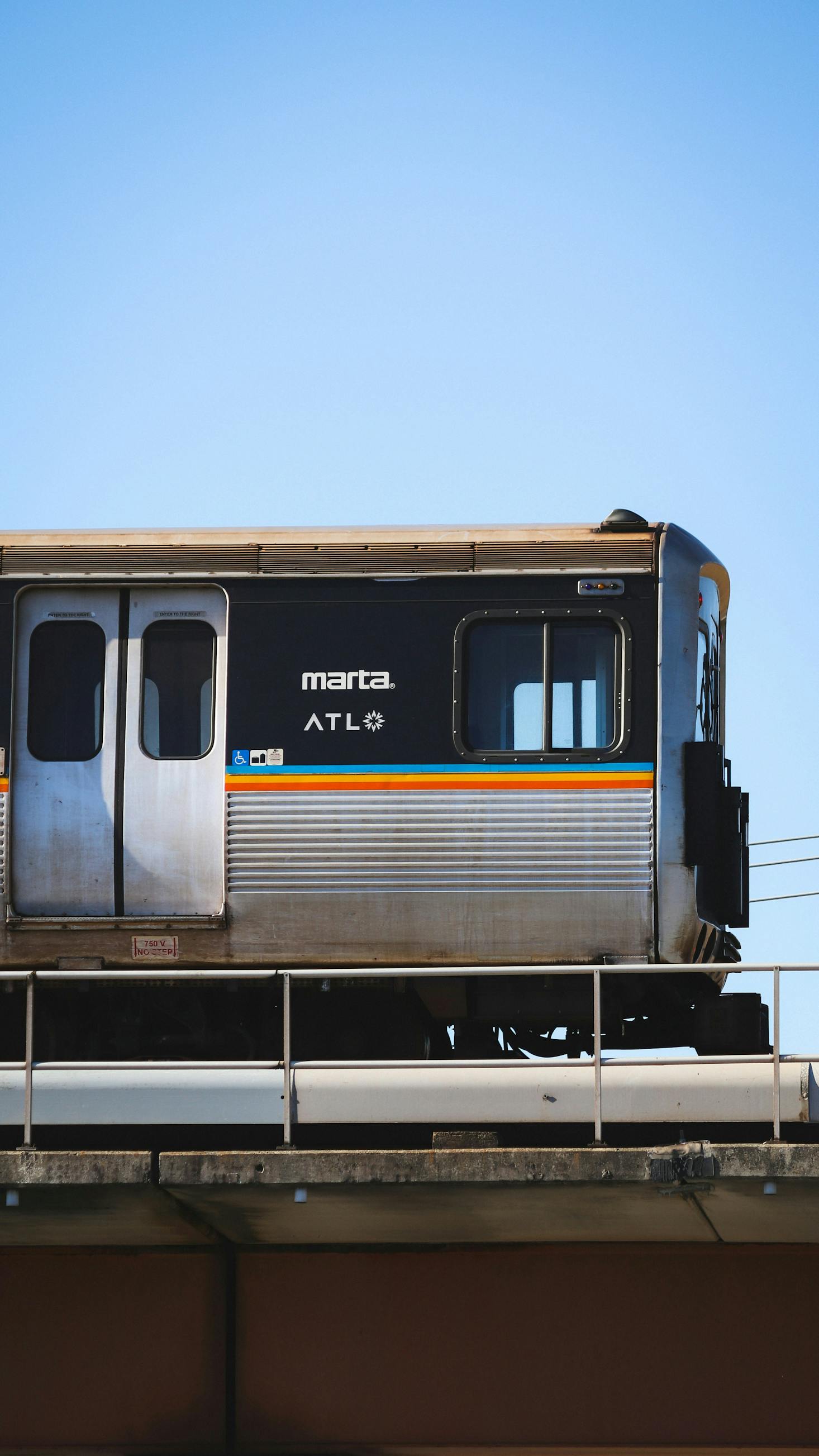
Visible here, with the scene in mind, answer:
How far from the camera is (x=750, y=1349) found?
33.3 ft

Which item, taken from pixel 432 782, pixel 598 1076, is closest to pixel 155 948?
pixel 432 782

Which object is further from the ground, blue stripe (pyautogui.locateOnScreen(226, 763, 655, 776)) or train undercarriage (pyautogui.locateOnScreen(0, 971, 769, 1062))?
blue stripe (pyautogui.locateOnScreen(226, 763, 655, 776))

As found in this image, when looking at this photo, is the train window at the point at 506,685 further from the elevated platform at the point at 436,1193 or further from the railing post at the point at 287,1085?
the elevated platform at the point at 436,1193

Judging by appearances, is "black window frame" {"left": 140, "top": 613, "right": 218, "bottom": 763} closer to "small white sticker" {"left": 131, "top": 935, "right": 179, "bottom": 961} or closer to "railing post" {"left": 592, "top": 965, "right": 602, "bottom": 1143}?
"small white sticker" {"left": 131, "top": 935, "right": 179, "bottom": 961}

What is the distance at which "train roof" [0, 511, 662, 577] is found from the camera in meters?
11.0

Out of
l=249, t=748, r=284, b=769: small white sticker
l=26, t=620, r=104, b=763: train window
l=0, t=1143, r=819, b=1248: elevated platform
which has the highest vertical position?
l=26, t=620, r=104, b=763: train window

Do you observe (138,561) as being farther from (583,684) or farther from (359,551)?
(583,684)

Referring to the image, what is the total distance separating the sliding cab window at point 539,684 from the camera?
10719 mm

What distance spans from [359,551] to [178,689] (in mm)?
1597

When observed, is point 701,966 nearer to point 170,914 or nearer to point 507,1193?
point 507,1193

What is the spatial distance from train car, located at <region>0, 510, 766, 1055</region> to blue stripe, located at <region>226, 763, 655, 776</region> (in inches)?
0.7

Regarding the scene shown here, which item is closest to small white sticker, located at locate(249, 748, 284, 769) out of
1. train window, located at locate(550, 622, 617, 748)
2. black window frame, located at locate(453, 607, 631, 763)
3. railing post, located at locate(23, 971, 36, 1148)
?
black window frame, located at locate(453, 607, 631, 763)

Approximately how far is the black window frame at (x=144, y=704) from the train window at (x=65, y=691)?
0.93 feet

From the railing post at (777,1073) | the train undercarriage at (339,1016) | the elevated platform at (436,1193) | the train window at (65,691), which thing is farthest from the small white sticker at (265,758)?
the railing post at (777,1073)
